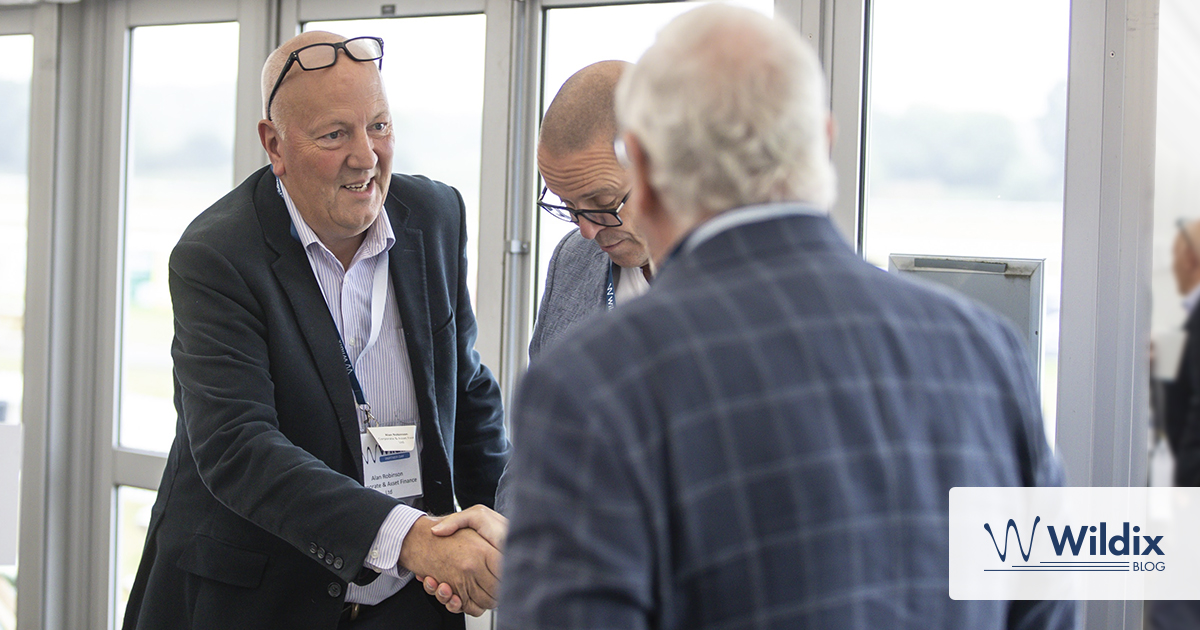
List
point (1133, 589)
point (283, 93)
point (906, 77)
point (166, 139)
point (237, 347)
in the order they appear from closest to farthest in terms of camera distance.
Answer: point (237, 347) < point (283, 93) < point (1133, 589) < point (906, 77) < point (166, 139)

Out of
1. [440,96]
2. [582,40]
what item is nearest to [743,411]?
[582,40]

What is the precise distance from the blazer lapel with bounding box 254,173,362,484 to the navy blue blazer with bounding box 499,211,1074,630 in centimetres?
110

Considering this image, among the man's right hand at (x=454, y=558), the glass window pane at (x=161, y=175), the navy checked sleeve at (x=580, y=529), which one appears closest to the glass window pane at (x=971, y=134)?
the man's right hand at (x=454, y=558)

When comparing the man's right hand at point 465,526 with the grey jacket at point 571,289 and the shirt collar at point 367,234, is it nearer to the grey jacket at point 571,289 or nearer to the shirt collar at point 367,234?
the grey jacket at point 571,289

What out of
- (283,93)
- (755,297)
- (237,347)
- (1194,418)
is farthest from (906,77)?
(755,297)

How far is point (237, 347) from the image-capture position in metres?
1.83

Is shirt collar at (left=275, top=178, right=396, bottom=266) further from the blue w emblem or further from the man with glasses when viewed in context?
the blue w emblem

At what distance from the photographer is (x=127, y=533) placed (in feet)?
12.7

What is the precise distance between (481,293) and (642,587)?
7.75ft

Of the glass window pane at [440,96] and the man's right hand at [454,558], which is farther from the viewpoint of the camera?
the glass window pane at [440,96]

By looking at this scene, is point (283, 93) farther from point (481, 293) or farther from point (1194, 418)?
point (1194, 418)

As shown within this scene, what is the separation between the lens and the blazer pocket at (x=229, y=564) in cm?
190

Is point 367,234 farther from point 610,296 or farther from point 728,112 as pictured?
point 728,112

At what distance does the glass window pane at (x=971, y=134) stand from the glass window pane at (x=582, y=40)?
1.73 ft
